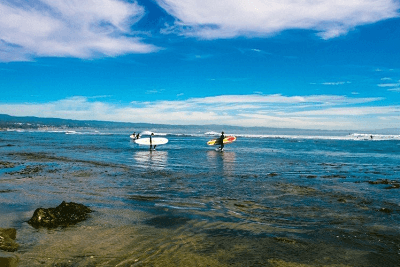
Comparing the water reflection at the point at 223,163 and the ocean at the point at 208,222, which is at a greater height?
the water reflection at the point at 223,163

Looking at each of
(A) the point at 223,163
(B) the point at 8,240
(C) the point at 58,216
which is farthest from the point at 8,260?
(A) the point at 223,163

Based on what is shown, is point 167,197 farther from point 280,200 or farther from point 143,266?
point 143,266

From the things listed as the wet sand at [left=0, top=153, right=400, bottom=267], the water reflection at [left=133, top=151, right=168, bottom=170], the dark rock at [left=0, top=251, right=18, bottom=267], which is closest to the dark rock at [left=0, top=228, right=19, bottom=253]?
the wet sand at [left=0, top=153, right=400, bottom=267]

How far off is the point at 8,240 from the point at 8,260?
1051 millimetres

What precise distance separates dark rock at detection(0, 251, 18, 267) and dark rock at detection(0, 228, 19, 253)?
11.6 inches

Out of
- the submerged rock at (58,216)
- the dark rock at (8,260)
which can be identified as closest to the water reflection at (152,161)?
the submerged rock at (58,216)

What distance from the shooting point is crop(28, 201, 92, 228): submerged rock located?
27.1ft

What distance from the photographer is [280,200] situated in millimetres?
12078

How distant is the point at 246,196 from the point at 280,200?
143cm

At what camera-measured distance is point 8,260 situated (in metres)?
5.94

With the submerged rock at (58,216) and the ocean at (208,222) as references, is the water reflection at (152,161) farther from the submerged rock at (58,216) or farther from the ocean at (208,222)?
the submerged rock at (58,216)

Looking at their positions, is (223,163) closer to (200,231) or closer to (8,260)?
(200,231)

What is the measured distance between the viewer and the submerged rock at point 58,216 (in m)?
8.27

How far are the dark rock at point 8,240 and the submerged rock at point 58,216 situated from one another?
2.85 ft
